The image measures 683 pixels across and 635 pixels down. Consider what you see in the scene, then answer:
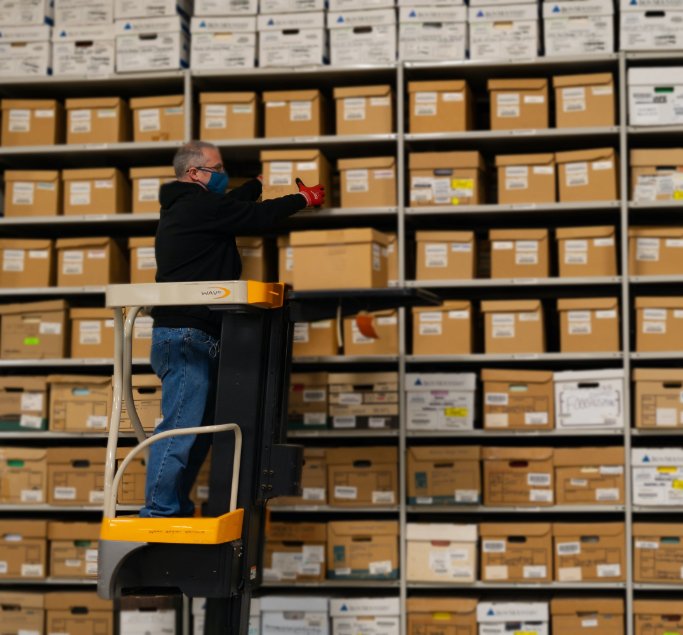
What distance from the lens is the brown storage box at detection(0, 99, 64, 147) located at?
3.75 m

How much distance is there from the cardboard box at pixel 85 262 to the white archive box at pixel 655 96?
255cm

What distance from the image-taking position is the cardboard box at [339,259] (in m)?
3.15

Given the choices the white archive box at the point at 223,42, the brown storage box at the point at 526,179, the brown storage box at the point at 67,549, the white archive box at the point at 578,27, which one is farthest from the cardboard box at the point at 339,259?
the brown storage box at the point at 67,549

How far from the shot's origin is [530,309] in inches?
136

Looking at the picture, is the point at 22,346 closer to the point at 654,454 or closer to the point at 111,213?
the point at 111,213

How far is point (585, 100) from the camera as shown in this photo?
11.5 feet

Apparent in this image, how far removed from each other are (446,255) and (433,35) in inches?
41.5

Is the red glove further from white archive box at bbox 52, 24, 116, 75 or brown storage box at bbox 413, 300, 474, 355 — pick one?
white archive box at bbox 52, 24, 116, 75

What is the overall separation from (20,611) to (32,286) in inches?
60.9

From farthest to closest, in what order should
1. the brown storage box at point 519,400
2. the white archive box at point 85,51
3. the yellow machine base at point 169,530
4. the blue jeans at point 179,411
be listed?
the white archive box at point 85,51
the brown storage box at point 519,400
the blue jeans at point 179,411
the yellow machine base at point 169,530

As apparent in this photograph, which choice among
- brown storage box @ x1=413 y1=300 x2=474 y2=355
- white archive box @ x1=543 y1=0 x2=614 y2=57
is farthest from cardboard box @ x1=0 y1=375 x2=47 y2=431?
white archive box @ x1=543 y1=0 x2=614 y2=57

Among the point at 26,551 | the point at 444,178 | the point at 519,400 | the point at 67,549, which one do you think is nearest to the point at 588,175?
the point at 444,178

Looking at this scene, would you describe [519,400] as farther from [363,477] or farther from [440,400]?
[363,477]

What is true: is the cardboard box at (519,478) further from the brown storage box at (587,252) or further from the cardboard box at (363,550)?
the brown storage box at (587,252)
